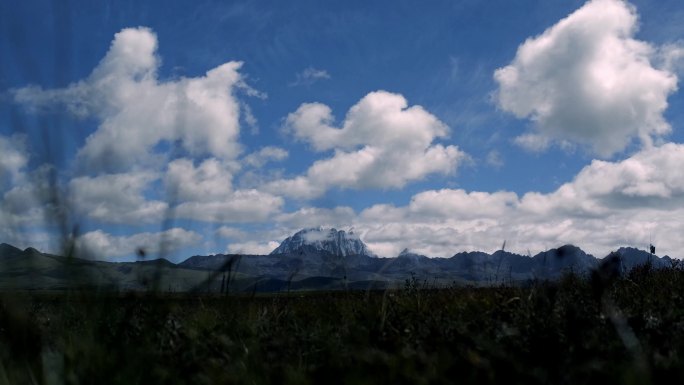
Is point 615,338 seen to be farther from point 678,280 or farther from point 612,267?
point 678,280

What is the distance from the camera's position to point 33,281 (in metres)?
4.07

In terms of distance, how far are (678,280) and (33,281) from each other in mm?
9467

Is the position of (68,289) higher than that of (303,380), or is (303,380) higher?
(68,289)

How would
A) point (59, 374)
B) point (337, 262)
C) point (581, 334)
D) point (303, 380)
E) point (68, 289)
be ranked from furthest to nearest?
point (337, 262) < point (581, 334) < point (68, 289) < point (59, 374) < point (303, 380)

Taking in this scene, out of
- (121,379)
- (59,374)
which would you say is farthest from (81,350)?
(121,379)

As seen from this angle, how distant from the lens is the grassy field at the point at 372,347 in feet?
11.2

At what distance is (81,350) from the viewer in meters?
4.13

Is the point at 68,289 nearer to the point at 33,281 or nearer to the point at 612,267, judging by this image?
the point at 33,281

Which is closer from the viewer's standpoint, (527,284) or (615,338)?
(615,338)

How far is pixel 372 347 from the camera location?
4676 mm

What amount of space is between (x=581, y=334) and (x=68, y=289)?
3.53 metres

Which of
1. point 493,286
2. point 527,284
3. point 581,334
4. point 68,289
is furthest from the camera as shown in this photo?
point 493,286

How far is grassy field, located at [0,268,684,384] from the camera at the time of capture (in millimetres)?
3412

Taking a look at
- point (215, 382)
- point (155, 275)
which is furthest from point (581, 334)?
point (155, 275)
